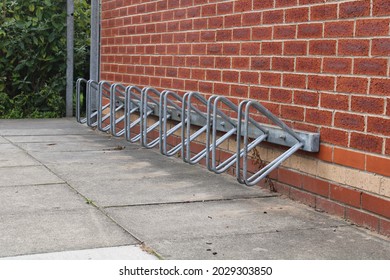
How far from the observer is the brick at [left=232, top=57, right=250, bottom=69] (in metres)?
6.28

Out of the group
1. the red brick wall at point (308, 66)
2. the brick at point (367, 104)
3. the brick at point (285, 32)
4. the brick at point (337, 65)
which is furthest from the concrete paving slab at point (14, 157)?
the brick at point (367, 104)

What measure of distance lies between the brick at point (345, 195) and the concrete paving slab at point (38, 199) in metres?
1.82

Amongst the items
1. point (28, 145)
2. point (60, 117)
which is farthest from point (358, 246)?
point (60, 117)

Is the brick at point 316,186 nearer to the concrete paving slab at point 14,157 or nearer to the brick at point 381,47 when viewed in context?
the brick at point 381,47

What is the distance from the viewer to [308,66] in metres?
5.33

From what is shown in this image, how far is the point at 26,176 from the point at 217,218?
2.34m

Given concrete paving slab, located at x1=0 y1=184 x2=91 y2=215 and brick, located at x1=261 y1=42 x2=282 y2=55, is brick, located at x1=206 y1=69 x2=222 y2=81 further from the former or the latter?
concrete paving slab, located at x1=0 y1=184 x2=91 y2=215

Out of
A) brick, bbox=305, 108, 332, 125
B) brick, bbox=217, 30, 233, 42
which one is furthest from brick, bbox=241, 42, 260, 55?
brick, bbox=305, 108, 332, 125

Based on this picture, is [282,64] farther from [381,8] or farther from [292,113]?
[381,8]

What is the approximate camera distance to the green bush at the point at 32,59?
12180mm

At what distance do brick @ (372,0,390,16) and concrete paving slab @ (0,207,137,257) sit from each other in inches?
84.5

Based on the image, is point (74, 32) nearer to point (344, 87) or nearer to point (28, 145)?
point (28, 145)

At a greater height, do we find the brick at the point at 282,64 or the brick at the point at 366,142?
the brick at the point at 282,64

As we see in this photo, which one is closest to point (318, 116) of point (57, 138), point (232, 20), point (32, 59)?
point (232, 20)
